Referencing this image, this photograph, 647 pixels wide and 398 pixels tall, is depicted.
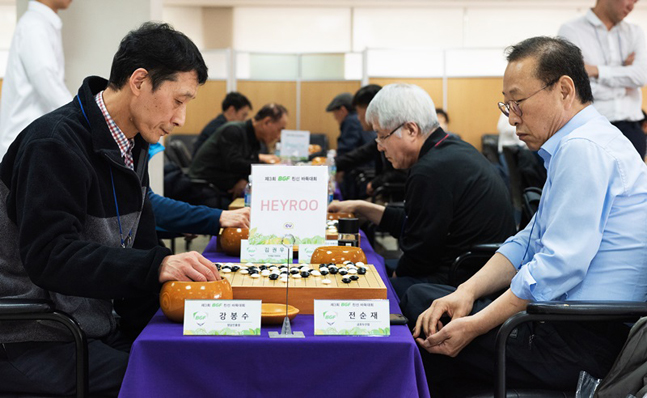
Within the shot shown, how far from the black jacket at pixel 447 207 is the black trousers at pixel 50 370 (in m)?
1.18

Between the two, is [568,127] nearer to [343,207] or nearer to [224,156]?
[343,207]

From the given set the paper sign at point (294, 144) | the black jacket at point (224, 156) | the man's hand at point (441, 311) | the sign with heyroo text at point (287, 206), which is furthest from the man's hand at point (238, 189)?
the man's hand at point (441, 311)

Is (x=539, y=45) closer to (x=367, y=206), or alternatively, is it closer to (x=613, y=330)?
(x=613, y=330)

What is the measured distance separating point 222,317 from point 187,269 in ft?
0.51

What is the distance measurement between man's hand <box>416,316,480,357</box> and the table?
28 cm

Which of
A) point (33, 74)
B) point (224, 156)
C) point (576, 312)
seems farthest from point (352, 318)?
point (224, 156)

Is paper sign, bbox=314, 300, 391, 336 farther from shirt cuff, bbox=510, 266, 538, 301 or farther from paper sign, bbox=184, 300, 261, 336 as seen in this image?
shirt cuff, bbox=510, 266, 538, 301

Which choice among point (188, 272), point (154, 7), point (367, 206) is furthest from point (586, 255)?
point (154, 7)

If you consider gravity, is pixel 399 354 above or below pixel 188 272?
below

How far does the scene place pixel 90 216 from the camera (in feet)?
4.88

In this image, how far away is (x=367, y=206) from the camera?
273 centimetres

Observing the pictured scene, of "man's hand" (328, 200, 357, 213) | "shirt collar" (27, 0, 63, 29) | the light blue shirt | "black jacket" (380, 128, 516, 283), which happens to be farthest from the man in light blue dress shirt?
"shirt collar" (27, 0, 63, 29)

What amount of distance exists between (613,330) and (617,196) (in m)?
0.30

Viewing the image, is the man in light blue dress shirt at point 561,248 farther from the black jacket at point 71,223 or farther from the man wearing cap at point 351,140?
the man wearing cap at point 351,140
